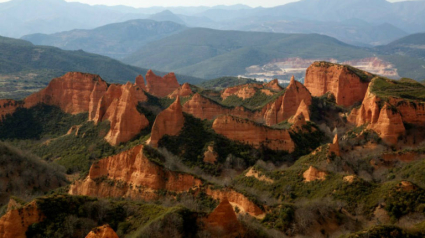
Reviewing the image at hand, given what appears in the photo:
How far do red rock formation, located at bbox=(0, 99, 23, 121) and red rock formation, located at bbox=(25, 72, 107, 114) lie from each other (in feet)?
4.96

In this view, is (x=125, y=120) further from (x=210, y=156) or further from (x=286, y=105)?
(x=286, y=105)

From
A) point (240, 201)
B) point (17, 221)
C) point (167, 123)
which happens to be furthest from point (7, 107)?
point (17, 221)

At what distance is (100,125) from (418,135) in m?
32.2

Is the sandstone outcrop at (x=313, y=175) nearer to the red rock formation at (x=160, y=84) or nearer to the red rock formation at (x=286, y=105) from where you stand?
the red rock formation at (x=286, y=105)

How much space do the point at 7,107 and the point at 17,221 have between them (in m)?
46.7

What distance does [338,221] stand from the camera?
1257 inches

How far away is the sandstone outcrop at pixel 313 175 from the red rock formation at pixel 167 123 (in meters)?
17.1

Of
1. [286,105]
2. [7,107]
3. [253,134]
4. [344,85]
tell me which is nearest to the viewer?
[253,134]

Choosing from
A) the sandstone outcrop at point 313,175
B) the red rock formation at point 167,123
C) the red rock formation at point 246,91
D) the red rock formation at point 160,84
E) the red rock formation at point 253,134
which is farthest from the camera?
the red rock formation at point 160,84

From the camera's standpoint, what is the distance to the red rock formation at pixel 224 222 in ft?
89.2

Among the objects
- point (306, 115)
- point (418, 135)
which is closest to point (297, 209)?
point (418, 135)

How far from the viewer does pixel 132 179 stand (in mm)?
38094

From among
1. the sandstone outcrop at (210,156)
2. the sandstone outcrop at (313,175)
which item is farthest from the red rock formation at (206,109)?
the sandstone outcrop at (313,175)

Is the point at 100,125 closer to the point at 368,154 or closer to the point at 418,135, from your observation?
the point at 368,154
